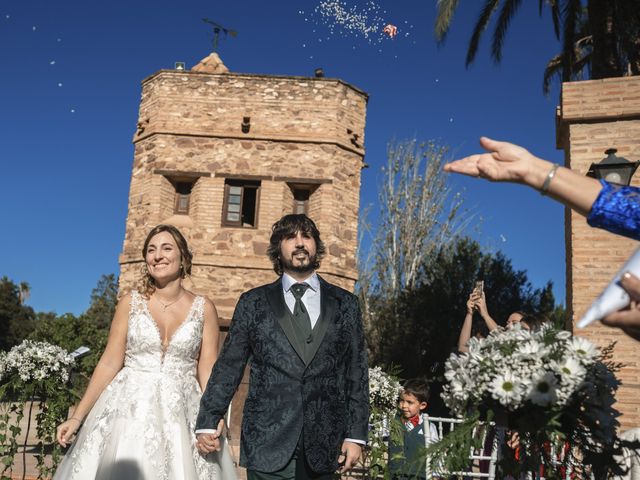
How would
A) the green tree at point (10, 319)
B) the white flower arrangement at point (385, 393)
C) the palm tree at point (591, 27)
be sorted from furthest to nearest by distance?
the green tree at point (10, 319), the palm tree at point (591, 27), the white flower arrangement at point (385, 393)

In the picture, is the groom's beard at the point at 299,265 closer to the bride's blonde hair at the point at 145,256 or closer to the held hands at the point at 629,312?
the bride's blonde hair at the point at 145,256

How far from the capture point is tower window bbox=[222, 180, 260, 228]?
522 inches

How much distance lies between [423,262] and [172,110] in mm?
10366

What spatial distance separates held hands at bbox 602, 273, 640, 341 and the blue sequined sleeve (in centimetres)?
36

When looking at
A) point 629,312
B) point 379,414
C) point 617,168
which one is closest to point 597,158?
point 617,168

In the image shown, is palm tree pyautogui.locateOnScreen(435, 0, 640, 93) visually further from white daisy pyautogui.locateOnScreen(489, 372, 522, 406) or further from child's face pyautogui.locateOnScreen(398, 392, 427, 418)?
white daisy pyautogui.locateOnScreen(489, 372, 522, 406)

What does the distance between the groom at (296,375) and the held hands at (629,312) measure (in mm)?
2007

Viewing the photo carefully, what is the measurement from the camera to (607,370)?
8.18ft

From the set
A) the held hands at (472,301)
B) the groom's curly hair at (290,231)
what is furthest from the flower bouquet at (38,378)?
the held hands at (472,301)

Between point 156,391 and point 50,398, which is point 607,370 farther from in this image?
point 50,398

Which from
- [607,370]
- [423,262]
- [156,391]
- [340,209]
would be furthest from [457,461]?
[423,262]

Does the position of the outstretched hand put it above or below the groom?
above

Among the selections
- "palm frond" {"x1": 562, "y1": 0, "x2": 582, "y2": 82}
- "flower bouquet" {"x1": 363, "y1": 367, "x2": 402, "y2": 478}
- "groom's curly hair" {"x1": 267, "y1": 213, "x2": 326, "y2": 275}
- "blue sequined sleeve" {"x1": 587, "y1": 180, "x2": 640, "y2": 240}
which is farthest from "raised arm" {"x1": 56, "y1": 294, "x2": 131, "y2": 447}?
"palm frond" {"x1": 562, "y1": 0, "x2": 582, "y2": 82}

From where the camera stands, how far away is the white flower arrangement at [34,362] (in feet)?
17.8
